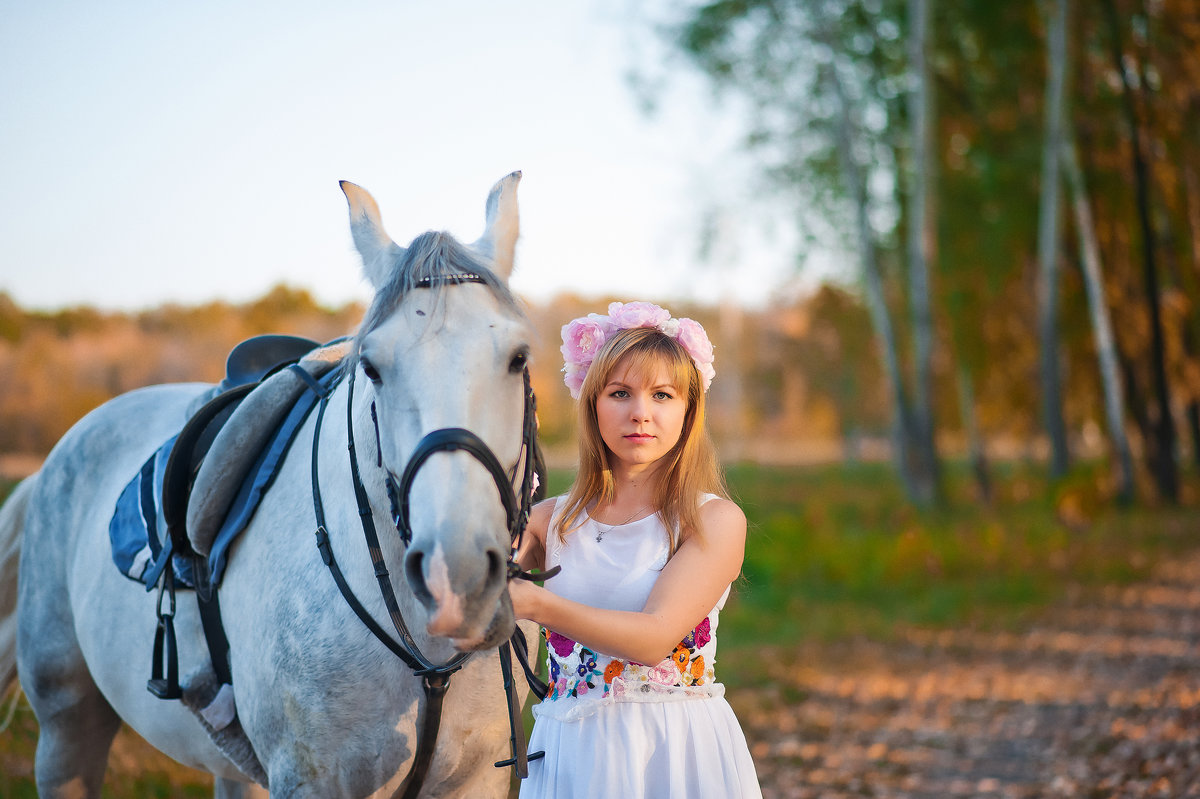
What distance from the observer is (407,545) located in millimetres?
1814

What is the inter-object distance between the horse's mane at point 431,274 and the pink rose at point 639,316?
342 millimetres

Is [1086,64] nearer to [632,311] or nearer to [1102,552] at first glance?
[1102,552]

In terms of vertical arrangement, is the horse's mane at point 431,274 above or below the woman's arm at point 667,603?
above

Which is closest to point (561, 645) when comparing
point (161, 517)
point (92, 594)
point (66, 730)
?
point (161, 517)

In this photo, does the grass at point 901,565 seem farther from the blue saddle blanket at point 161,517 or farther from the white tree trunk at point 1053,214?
the blue saddle blanket at point 161,517

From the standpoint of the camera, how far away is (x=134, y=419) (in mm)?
3721

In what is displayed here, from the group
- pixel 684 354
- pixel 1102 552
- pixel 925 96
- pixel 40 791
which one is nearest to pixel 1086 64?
pixel 925 96

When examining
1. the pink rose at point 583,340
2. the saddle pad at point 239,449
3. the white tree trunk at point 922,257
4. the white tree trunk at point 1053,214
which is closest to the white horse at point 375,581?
the saddle pad at point 239,449

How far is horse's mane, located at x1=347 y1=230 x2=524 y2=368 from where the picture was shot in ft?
6.24

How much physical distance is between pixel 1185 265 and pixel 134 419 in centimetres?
2170

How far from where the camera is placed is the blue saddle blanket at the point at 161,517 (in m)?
2.52

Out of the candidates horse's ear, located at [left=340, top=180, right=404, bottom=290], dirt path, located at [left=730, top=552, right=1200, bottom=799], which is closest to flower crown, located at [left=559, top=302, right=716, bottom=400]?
horse's ear, located at [left=340, top=180, right=404, bottom=290]

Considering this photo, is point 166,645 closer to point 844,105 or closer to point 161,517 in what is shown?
point 161,517

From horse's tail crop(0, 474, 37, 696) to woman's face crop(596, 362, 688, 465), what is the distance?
127 inches
